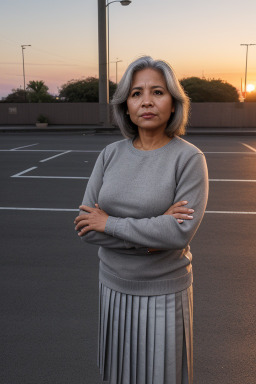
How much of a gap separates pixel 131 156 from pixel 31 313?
247 centimetres

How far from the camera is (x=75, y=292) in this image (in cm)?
451

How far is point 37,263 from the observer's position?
210 inches

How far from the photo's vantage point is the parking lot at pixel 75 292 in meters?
3.29

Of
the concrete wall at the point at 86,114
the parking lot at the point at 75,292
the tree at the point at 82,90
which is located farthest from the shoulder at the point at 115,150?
the tree at the point at 82,90

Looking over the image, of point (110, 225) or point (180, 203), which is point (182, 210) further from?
point (110, 225)

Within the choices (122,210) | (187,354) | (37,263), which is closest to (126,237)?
(122,210)

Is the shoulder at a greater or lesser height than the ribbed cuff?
greater

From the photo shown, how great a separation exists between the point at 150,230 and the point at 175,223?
12cm

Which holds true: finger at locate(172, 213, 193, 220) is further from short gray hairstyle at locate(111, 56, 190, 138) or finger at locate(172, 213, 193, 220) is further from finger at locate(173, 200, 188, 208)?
short gray hairstyle at locate(111, 56, 190, 138)

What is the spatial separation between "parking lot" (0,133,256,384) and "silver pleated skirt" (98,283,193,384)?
110 cm

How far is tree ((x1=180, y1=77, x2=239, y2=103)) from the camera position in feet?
211

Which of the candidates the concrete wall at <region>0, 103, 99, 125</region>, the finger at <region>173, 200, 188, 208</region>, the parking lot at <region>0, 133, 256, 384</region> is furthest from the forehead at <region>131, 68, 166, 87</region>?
the concrete wall at <region>0, 103, 99, 125</region>

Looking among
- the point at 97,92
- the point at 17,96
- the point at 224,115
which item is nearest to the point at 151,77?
the point at 224,115

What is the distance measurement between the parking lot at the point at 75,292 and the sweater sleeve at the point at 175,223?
5.20ft
